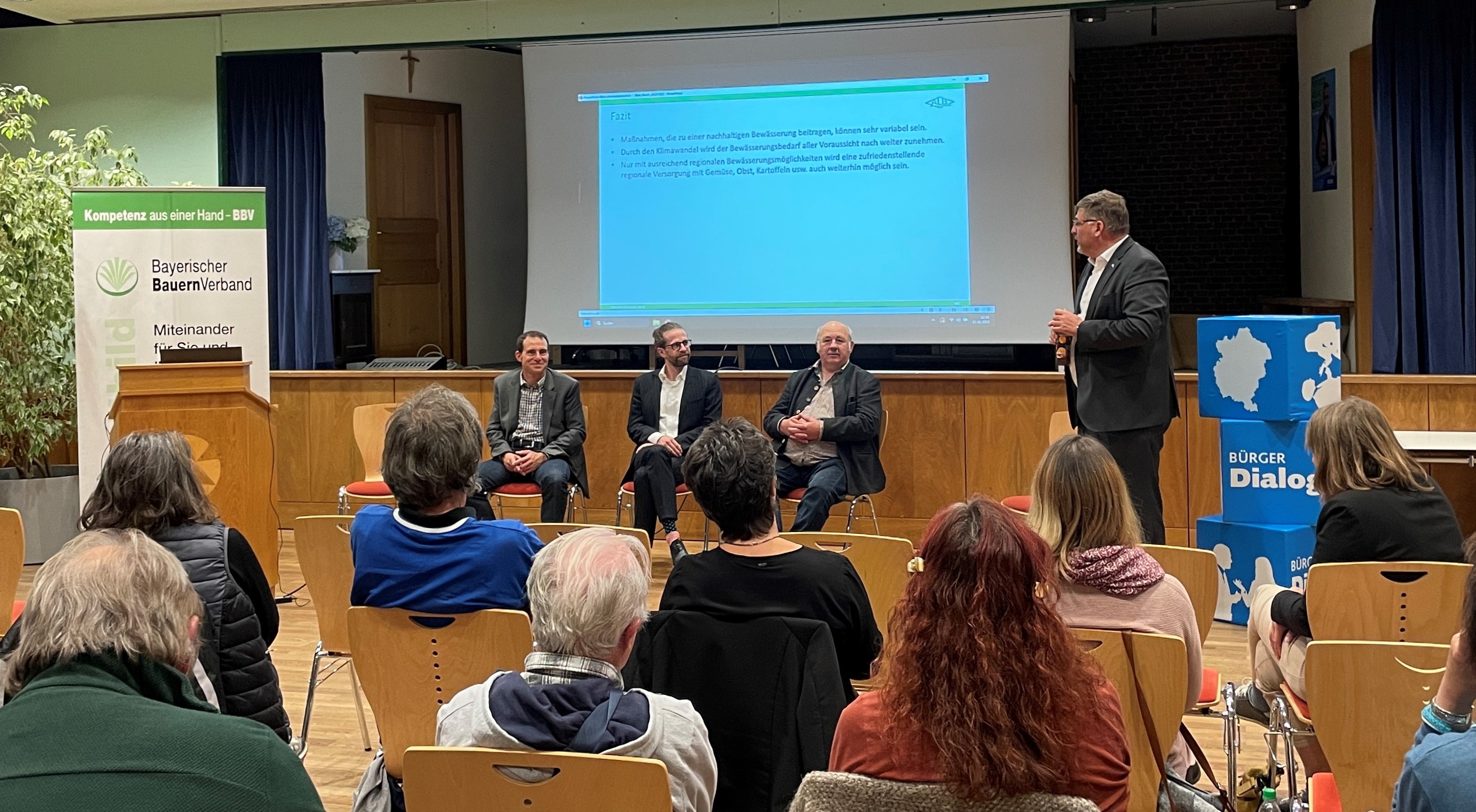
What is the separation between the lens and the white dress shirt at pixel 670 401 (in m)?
6.57

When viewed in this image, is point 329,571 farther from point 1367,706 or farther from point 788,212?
point 788,212

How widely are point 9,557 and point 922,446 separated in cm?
460

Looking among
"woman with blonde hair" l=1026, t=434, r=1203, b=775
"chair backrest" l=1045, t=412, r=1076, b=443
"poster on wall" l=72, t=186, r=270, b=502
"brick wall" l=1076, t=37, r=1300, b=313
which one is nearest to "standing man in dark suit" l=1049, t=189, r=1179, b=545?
"chair backrest" l=1045, t=412, r=1076, b=443

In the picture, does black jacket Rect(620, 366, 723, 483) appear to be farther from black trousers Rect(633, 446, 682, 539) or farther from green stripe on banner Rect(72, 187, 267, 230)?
green stripe on banner Rect(72, 187, 267, 230)

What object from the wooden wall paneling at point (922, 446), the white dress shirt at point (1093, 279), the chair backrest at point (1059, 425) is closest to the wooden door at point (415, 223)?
the wooden wall paneling at point (922, 446)

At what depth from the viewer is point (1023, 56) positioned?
7.03 metres

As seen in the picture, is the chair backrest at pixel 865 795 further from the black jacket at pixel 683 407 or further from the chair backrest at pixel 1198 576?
the black jacket at pixel 683 407

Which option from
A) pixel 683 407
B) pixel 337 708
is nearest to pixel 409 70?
pixel 683 407

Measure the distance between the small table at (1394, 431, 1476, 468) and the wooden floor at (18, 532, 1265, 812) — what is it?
1024mm

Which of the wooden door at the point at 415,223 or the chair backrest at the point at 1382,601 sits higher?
the wooden door at the point at 415,223

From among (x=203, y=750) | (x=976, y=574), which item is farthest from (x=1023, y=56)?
(x=203, y=750)

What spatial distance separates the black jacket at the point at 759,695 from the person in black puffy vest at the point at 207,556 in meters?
0.99

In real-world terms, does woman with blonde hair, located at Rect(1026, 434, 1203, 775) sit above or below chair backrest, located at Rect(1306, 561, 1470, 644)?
above

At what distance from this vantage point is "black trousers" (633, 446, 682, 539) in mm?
6238
